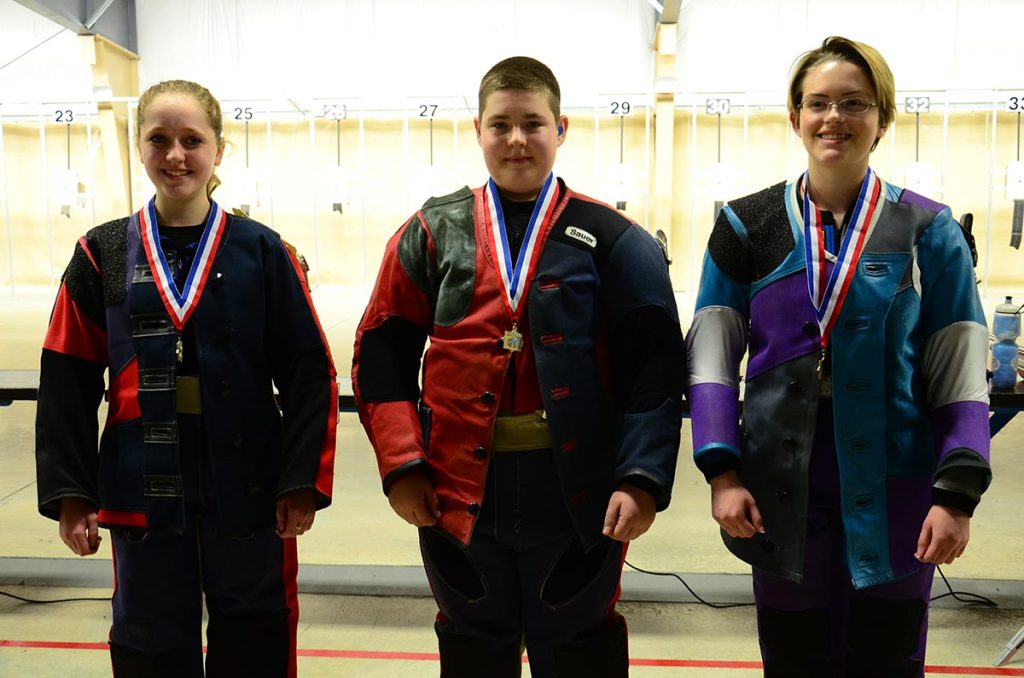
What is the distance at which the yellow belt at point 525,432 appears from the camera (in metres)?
1.67

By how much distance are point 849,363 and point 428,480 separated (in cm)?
78

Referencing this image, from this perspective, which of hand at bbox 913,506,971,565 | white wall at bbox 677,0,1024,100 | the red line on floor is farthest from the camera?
white wall at bbox 677,0,1024,100

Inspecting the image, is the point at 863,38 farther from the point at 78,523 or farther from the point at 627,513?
the point at 78,523

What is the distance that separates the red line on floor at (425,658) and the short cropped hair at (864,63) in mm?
1614

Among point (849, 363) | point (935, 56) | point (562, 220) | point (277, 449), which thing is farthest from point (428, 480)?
point (935, 56)

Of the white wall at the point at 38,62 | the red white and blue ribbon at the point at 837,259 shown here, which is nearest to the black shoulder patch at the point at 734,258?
the red white and blue ribbon at the point at 837,259

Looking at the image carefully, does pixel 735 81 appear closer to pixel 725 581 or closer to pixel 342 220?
pixel 342 220

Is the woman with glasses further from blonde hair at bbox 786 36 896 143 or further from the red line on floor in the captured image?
the red line on floor

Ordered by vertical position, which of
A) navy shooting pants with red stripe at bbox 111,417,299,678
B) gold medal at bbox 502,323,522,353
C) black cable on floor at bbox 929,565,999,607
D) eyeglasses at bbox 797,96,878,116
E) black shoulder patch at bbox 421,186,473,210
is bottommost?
black cable on floor at bbox 929,565,999,607

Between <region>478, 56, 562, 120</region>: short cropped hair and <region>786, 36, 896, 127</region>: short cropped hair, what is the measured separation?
47 centimetres

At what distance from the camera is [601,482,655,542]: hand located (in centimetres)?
162

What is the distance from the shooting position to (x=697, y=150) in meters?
8.76

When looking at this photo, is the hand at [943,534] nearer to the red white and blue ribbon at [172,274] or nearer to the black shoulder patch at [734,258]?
the black shoulder patch at [734,258]

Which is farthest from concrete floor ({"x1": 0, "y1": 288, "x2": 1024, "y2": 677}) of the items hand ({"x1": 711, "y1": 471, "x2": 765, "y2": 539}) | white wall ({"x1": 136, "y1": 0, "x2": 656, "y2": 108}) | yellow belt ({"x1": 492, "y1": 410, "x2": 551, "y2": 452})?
white wall ({"x1": 136, "y1": 0, "x2": 656, "y2": 108})
